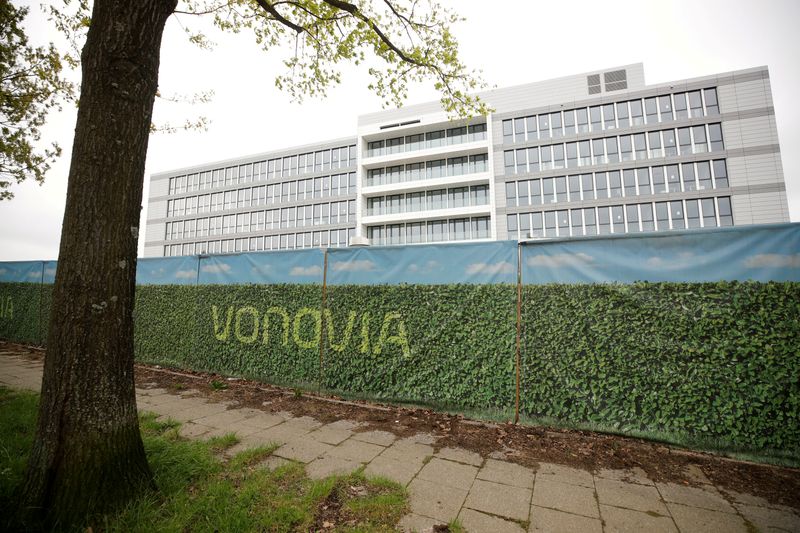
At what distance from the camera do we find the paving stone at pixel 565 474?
2.97 m

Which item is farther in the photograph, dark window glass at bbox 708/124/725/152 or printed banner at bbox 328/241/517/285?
dark window glass at bbox 708/124/725/152

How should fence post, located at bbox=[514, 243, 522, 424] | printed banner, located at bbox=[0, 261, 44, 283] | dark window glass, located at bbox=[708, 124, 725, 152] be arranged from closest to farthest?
fence post, located at bbox=[514, 243, 522, 424]
printed banner, located at bbox=[0, 261, 44, 283]
dark window glass, located at bbox=[708, 124, 725, 152]

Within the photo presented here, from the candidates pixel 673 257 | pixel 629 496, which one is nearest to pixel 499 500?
pixel 629 496

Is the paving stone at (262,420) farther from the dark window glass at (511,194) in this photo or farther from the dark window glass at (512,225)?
the dark window glass at (511,194)

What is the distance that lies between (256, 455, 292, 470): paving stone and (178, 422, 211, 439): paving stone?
45.4 inches

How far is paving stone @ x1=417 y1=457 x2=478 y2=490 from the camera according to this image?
9.47 ft

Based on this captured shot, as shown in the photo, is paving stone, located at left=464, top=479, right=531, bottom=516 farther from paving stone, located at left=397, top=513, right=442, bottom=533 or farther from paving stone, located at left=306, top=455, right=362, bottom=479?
paving stone, located at left=306, top=455, right=362, bottom=479

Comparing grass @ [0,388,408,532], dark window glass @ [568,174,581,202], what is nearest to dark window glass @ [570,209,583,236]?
dark window glass @ [568,174,581,202]

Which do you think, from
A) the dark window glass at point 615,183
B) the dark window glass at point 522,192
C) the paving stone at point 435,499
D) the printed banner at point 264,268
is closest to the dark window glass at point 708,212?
the dark window glass at point 615,183

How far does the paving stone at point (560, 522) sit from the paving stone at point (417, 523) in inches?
26.5

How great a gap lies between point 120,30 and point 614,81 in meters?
42.2

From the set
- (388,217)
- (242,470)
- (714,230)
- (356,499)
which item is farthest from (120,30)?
(388,217)

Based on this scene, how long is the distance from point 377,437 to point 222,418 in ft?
6.95

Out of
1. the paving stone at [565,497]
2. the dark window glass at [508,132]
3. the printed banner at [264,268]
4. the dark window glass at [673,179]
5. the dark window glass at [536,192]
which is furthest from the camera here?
the dark window glass at [508,132]
